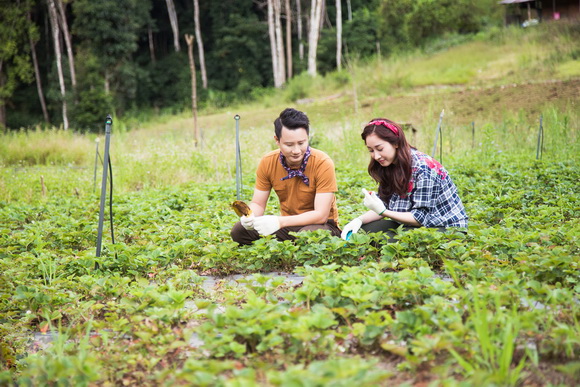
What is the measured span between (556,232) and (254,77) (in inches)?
1028

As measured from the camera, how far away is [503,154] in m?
8.32

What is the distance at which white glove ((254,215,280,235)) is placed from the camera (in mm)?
A: 3736

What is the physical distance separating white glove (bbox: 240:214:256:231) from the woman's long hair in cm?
92

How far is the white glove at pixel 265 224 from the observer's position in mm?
3736

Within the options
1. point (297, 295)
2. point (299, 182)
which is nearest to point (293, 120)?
point (299, 182)

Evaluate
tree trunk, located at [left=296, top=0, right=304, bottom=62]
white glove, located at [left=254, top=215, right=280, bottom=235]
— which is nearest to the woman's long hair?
white glove, located at [left=254, top=215, right=280, bottom=235]

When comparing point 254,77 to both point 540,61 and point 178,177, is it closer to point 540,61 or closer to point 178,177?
point 540,61

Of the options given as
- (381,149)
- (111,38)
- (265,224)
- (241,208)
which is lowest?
(265,224)

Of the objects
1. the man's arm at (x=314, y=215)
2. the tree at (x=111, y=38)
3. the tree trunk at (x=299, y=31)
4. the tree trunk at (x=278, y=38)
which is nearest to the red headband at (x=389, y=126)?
the man's arm at (x=314, y=215)

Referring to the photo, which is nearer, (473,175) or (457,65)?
(473,175)

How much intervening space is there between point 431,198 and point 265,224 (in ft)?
3.85

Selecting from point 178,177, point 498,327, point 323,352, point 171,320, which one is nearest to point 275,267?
point 171,320

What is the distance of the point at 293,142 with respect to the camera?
3.64 meters

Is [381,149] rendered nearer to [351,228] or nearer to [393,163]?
[393,163]
